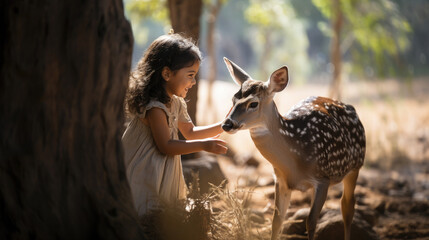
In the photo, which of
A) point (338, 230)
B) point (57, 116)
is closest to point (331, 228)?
point (338, 230)

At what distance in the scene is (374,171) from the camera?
931 centimetres

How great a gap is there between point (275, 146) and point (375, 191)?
428 centimetres

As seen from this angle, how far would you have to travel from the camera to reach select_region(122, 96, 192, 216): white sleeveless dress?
11.1ft

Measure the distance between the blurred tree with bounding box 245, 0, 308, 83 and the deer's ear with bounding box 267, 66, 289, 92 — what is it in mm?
11926

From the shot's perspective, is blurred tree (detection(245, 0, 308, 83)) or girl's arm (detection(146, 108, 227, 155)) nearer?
girl's arm (detection(146, 108, 227, 155))

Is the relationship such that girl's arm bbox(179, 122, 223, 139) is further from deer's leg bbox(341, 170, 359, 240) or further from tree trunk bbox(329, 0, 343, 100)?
tree trunk bbox(329, 0, 343, 100)

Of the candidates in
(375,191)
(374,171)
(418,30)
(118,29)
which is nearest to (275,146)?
(118,29)

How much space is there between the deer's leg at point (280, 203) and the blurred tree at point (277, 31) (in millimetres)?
11932

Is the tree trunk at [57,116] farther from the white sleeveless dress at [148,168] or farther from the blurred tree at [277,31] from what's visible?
the blurred tree at [277,31]

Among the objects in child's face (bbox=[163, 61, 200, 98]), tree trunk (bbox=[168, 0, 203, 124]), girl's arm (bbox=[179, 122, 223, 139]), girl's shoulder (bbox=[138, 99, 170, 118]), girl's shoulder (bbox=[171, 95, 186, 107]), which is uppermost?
tree trunk (bbox=[168, 0, 203, 124])

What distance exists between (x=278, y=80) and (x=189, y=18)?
254 centimetres

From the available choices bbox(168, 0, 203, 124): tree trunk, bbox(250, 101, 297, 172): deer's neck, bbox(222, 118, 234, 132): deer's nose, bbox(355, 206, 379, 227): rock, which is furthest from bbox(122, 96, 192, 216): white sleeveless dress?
bbox(355, 206, 379, 227): rock

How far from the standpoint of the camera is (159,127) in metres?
3.41

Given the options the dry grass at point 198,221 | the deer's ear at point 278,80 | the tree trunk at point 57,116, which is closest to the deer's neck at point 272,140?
the deer's ear at point 278,80
